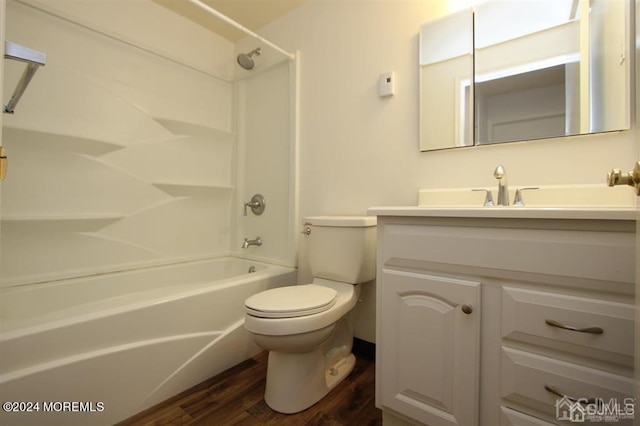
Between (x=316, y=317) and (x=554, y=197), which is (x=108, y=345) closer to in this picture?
(x=316, y=317)

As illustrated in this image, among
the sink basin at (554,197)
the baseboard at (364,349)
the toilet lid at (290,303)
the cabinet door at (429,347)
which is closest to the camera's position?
the cabinet door at (429,347)

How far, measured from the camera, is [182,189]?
2012 millimetres

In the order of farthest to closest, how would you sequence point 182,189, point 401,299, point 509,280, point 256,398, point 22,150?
point 182,189
point 22,150
point 256,398
point 401,299
point 509,280

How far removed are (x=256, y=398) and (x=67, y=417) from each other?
0.66 meters

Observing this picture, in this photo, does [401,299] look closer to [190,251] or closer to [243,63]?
[190,251]

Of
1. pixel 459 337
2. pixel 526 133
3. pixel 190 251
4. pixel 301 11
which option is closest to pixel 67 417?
pixel 190 251

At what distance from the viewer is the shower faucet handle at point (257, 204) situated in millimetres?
2146

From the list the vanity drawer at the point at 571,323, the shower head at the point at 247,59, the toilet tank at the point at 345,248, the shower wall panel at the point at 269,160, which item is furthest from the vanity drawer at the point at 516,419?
the shower head at the point at 247,59

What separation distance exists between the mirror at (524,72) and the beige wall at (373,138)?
64 millimetres

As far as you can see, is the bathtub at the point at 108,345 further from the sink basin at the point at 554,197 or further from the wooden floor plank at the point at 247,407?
the sink basin at the point at 554,197

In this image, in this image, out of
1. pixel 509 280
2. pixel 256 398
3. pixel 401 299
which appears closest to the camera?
pixel 509 280

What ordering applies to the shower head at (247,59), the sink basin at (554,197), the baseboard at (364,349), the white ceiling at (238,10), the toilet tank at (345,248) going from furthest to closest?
the shower head at (247,59) < the white ceiling at (238,10) < the baseboard at (364,349) < the toilet tank at (345,248) < the sink basin at (554,197)

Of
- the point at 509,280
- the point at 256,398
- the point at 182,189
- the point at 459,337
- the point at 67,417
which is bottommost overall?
the point at 256,398

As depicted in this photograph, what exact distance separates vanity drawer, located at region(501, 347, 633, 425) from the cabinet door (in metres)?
0.08
